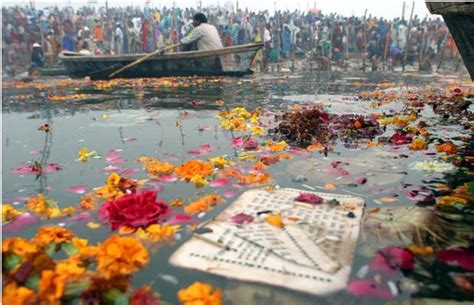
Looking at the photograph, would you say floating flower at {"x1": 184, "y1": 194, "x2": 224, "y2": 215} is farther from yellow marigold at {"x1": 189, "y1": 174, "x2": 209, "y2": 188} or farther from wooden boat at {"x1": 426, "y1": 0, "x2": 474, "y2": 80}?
wooden boat at {"x1": 426, "y1": 0, "x2": 474, "y2": 80}

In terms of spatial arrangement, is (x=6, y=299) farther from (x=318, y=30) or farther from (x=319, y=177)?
(x=318, y=30)

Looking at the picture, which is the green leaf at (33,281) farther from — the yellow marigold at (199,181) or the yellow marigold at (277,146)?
the yellow marigold at (277,146)

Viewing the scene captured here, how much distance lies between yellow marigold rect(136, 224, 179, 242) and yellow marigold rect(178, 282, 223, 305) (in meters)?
0.73

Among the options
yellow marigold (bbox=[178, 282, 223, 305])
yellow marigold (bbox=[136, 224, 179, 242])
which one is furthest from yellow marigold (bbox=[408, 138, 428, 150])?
yellow marigold (bbox=[178, 282, 223, 305])

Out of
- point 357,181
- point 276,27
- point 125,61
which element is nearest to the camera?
point 357,181

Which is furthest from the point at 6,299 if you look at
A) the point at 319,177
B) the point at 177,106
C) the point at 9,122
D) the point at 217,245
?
the point at 177,106

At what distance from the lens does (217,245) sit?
8.86 ft

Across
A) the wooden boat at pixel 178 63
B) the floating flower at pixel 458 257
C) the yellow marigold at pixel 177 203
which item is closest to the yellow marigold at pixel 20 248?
the yellow marigold at pixel 177 203

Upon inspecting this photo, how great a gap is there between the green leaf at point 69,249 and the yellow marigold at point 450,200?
2.96m

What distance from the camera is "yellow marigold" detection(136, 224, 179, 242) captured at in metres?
2.84

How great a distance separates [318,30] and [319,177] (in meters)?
26.6

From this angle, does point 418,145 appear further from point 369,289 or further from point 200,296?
point 200,296

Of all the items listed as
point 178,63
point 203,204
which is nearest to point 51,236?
point 203,204

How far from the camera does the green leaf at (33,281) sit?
2.24m
